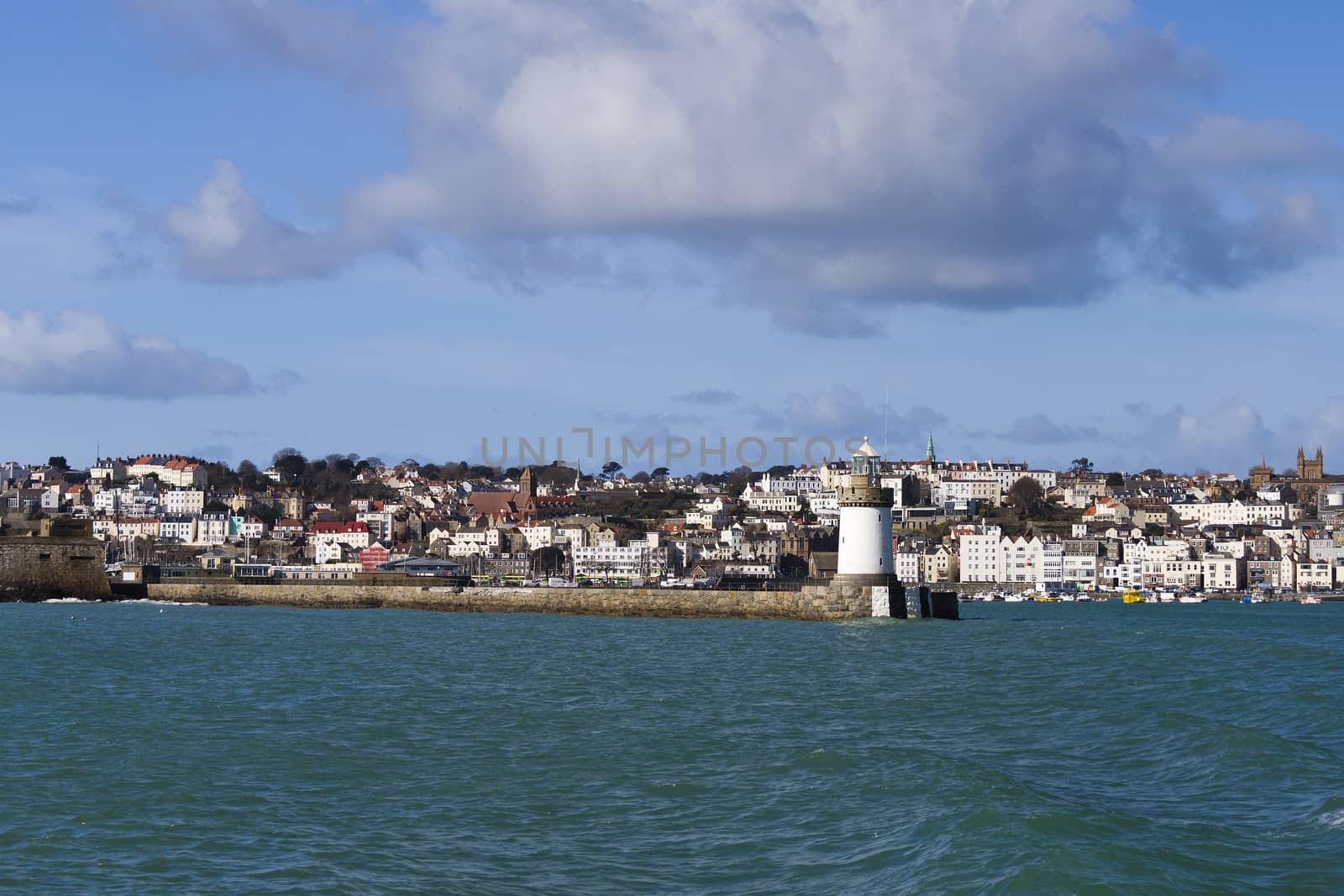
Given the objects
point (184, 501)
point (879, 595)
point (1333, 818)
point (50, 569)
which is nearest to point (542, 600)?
point (879, 595)

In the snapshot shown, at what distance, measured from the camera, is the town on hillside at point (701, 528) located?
12962cm

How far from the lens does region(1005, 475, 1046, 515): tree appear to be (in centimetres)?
17688

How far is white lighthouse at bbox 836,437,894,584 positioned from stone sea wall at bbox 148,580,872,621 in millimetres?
809

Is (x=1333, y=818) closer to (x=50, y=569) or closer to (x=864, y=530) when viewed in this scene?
(x=864, y=530)

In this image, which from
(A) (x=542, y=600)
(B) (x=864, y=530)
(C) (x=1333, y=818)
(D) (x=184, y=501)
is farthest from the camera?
(D) (x=184, y=501)

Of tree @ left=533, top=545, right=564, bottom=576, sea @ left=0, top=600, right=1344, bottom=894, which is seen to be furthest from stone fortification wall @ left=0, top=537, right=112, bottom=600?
tree @ left=533, top=545, right=564, bottom=576

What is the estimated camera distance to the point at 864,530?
4528 cm

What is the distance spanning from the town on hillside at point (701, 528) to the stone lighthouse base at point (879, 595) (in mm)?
44678

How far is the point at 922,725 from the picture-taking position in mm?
20484

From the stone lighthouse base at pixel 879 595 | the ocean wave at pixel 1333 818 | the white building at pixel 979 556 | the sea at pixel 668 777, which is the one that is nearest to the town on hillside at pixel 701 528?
the white building at pixel 979 556

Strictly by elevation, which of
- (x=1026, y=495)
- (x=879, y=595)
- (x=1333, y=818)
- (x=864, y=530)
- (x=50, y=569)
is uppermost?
(x=1026, y=495)

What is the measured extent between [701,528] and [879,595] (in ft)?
350

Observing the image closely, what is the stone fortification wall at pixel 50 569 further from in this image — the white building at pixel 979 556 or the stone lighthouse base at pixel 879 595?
the white building at pixel 979 556

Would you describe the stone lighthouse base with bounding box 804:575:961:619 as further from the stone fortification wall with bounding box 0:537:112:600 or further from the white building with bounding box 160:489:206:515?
the white building with bounding box 160:489:206:515
